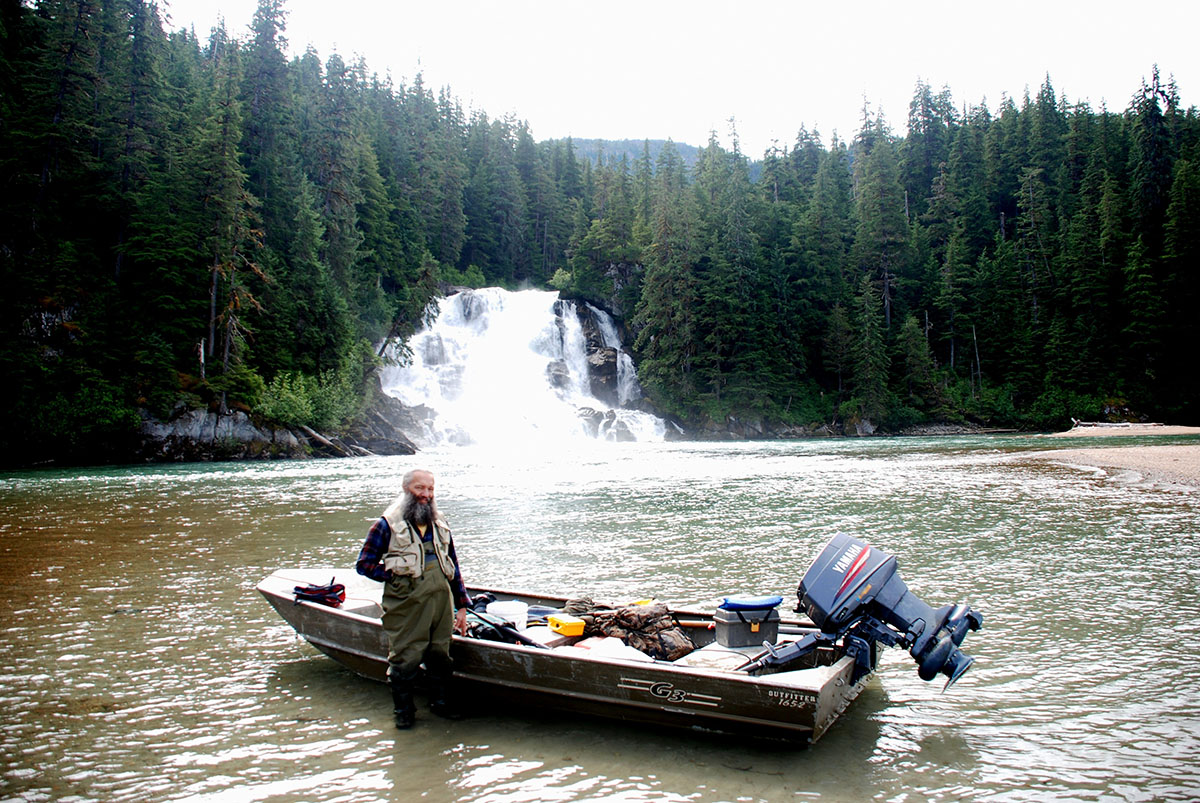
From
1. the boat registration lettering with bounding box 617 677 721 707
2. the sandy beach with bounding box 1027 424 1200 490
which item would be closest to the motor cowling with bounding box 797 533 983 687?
the boat registration lettering with bounding box 617 677 721 707

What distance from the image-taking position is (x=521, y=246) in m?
79.1

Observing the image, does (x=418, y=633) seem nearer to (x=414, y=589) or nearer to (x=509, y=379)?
(x=414, y=589)

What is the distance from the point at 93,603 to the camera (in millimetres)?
8547

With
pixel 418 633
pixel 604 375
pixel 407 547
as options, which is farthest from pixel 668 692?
pixel 604 375

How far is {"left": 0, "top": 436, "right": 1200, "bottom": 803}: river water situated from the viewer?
14.3 feet

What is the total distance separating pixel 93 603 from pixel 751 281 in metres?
54.6

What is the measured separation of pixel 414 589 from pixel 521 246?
76.7 metres

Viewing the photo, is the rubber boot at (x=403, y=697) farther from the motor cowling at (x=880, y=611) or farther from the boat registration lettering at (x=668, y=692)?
the motor cowling at (x=880, y=611)

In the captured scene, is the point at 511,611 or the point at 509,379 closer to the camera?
the point at 511,611

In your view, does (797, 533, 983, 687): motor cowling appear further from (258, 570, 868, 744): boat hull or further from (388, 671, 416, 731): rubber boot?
(388, 671, 416, 731): rubber boot

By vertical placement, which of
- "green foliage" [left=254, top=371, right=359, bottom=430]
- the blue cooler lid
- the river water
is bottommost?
the river water

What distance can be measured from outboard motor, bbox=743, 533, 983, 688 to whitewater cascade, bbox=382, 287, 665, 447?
36244 millimetres

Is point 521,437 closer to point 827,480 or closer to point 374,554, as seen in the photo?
point 827,480

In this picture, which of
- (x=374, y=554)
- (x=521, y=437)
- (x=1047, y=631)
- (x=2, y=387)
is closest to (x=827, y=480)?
(x=1047, y=631)
